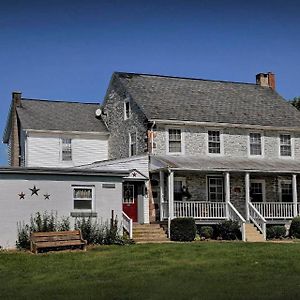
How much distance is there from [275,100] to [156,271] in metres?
24.3

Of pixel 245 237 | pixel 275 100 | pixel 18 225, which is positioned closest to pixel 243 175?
pixel 245 237

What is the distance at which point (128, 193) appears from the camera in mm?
31969

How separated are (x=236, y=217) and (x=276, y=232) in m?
2.12

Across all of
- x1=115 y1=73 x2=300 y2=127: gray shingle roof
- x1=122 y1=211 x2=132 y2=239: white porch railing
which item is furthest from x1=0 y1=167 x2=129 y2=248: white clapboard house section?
x1=115 y1=73 x2=300 y2=127: gray shingle roof

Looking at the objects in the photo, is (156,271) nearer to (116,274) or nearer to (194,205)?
(116,274)

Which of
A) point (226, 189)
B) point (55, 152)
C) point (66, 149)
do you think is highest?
point (66, 149)

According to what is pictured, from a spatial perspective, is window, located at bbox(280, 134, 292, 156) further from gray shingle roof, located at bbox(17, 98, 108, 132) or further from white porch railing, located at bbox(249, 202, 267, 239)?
Result: gray shingle roof, located at bbox(17, 98, 108, 132)

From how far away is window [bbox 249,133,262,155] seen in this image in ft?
116

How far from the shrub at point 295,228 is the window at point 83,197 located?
10.7 metres

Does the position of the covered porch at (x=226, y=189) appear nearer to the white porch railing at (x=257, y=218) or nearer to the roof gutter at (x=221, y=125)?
the white porch railing at (x=257, y=218)

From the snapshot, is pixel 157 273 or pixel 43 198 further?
pixel 43 198

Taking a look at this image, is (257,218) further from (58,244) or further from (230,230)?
(58,244)

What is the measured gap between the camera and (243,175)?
3362 centimetres

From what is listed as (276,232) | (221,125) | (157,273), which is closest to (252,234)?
(276,232)
